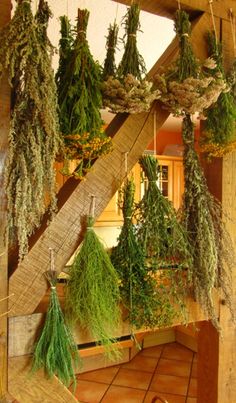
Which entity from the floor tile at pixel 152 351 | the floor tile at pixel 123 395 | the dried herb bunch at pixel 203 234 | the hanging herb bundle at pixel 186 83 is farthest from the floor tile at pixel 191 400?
the hanging herb bundle at pixel 186 83

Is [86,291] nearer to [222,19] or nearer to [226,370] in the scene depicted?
[226,370]

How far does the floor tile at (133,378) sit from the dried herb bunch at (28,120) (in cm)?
252

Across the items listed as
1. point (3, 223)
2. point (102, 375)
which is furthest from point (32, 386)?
point (102, 375)

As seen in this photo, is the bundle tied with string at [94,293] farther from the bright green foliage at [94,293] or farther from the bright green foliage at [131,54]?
the bright green foliage at [131,54]

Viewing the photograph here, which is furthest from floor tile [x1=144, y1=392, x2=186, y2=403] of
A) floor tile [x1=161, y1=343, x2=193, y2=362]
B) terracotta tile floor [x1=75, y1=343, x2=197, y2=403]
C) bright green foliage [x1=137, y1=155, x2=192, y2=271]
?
bright green foliage [x1=137, y1=155, x2=192, y2=271]

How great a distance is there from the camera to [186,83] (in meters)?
0.85

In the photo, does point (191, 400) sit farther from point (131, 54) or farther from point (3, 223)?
point (131, 54)

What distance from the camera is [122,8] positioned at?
159 cm

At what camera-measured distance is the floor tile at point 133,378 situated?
9.21 feet

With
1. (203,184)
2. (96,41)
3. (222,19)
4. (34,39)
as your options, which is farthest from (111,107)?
(96,41)

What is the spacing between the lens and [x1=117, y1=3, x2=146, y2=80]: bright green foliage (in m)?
0.84

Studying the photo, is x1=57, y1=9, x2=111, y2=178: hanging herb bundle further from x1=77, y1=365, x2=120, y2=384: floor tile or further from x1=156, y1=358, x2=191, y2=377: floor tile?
x1=156, y1=358, x2=191, y2=377: floor tile

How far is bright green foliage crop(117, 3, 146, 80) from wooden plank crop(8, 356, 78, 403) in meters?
0.72

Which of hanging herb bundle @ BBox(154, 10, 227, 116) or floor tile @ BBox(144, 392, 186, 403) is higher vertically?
hanging herb bundle @ BBox(154, 10, 227, 116)
